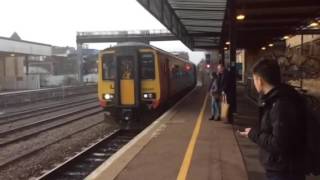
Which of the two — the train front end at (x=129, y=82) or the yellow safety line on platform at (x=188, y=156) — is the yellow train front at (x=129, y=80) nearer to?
the train front end at (x=129, y=82)

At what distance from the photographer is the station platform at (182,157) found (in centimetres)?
843

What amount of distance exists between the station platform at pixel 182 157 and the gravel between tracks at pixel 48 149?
245 centimetres

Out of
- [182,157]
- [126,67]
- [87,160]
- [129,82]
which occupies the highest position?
[126,67]

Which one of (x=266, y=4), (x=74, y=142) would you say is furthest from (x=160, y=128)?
(x=266, y=4)

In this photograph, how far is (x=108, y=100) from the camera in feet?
63.6

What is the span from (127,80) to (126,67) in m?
0.49

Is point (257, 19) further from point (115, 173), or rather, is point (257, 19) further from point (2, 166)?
point (115, 173)

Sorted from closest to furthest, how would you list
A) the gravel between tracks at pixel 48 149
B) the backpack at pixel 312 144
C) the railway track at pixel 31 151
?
the backpack at pixel 312 144 → the gravel between tracks at pixel 48 149 → the railway track at pixel 31 151

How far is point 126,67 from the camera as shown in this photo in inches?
759

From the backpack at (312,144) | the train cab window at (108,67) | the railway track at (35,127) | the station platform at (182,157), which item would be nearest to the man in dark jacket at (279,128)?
the backpack at (312,144)

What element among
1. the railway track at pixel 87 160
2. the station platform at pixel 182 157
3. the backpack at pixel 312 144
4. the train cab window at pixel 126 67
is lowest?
the railway track at pixel 87 160

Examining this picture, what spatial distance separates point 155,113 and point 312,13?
945cm

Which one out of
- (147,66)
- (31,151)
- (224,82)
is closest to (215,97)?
(224,82)

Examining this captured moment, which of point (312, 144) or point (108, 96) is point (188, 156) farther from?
point (108, 96)
